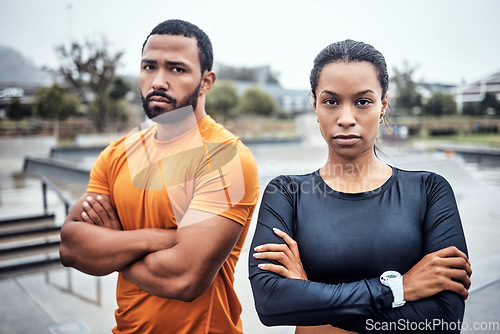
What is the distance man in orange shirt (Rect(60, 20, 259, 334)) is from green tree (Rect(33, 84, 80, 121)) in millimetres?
20600

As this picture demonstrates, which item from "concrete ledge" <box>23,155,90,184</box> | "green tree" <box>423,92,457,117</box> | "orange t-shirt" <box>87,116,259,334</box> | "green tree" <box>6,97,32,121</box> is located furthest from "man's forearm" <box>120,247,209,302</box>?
"green tree" <box>6,97,32,121</box>

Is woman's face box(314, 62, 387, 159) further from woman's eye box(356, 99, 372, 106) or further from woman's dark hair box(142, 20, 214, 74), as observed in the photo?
woman's dark hair box(142, 20, 214, 74)

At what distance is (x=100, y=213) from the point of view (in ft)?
5.46

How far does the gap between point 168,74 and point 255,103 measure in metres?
25.8

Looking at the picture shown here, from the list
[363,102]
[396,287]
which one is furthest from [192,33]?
[396,287]

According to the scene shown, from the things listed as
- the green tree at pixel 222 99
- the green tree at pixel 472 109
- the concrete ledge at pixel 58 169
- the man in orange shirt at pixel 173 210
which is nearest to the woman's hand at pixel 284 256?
the man in orange shirt at pixel 173 210

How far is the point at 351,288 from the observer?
1.24 metres

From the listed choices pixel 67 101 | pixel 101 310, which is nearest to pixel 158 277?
pixel 101 310

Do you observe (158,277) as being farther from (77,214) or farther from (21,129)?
(21,129)

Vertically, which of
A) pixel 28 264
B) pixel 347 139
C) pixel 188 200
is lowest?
pixel 28 264

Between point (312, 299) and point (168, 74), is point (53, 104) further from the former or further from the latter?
point (312, 299)

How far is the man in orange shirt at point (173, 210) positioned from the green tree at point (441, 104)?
73.5 feet

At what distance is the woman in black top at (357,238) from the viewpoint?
4.07 feet

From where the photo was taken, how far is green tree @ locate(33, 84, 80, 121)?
20125 millimetres
